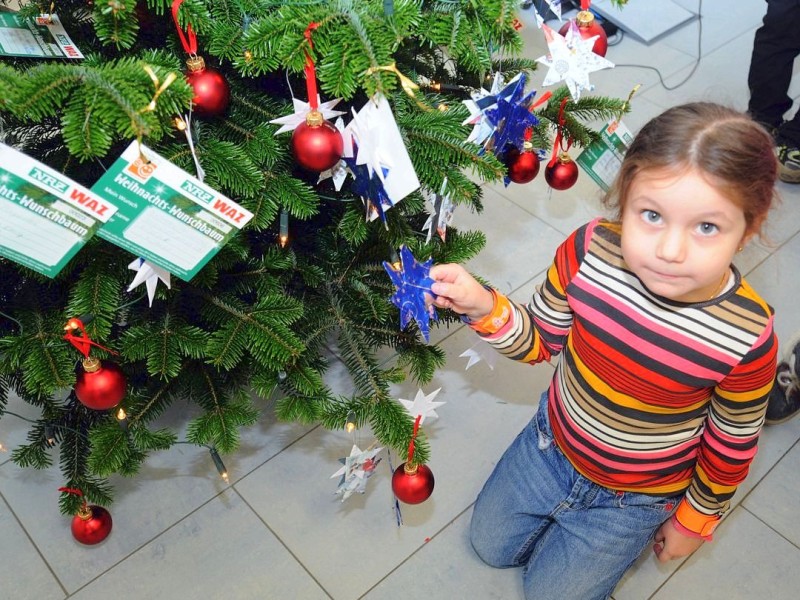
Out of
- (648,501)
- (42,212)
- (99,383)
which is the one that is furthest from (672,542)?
(42,212)

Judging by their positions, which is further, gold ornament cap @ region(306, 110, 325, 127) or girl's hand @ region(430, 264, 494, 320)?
girl's hand @ region(430, 264, 494, 320)

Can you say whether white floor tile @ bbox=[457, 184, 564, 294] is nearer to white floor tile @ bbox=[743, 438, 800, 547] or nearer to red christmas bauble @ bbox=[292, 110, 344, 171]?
white floor tile @ bbox=[743, 438, 800, 547]

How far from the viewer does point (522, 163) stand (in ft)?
3.97

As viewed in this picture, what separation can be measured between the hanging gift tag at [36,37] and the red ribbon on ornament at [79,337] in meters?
0.32

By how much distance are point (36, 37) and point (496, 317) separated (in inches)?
27.2

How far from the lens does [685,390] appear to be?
1002 millimetres

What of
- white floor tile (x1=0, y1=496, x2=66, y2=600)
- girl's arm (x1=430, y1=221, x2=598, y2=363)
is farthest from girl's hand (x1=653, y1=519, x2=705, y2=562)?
white floor tile (x1=0, y1=496, x2=66, y2=600)

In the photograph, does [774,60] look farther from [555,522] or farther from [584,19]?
[555,522]

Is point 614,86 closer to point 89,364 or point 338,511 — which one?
point 338,511

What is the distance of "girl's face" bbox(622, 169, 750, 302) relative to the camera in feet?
2.76

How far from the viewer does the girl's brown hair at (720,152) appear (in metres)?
0.84

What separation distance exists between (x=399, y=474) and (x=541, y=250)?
3.06 feet

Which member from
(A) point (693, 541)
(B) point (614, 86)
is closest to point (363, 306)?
(A) point (693, 541)

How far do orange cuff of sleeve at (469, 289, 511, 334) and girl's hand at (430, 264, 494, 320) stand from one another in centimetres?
2
